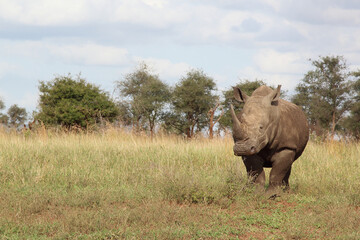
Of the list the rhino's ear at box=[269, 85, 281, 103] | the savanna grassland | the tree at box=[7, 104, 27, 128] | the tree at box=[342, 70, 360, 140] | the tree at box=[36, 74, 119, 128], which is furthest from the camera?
the tree at box=[7, 104, 27, 128]

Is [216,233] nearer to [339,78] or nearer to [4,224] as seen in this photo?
[4,224]

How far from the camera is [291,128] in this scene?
7.59 m

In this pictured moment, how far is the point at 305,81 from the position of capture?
37938mm

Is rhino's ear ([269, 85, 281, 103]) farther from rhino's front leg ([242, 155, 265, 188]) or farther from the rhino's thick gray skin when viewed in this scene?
rhino's front leg ([242, 155, 265, 188])

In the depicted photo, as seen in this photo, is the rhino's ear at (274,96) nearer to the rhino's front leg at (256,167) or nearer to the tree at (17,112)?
the rhino's front leg at (256,167)

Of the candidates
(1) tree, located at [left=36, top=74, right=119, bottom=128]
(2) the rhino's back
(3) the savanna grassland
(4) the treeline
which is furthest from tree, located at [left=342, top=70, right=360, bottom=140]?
(2) the rhino's back

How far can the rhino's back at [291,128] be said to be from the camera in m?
7.45

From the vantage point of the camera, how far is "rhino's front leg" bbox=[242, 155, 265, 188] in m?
7.46

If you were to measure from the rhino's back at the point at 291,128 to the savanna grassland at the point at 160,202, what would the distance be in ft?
2.92

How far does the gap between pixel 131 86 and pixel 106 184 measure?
3133 centimetres

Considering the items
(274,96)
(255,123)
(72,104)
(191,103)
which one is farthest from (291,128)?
(191,103)

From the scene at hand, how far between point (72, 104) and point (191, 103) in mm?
12026

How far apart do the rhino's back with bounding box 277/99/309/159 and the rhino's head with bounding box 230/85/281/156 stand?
0.26 metres

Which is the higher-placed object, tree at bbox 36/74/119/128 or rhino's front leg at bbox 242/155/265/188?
tree at bbox 36/74/119/128
